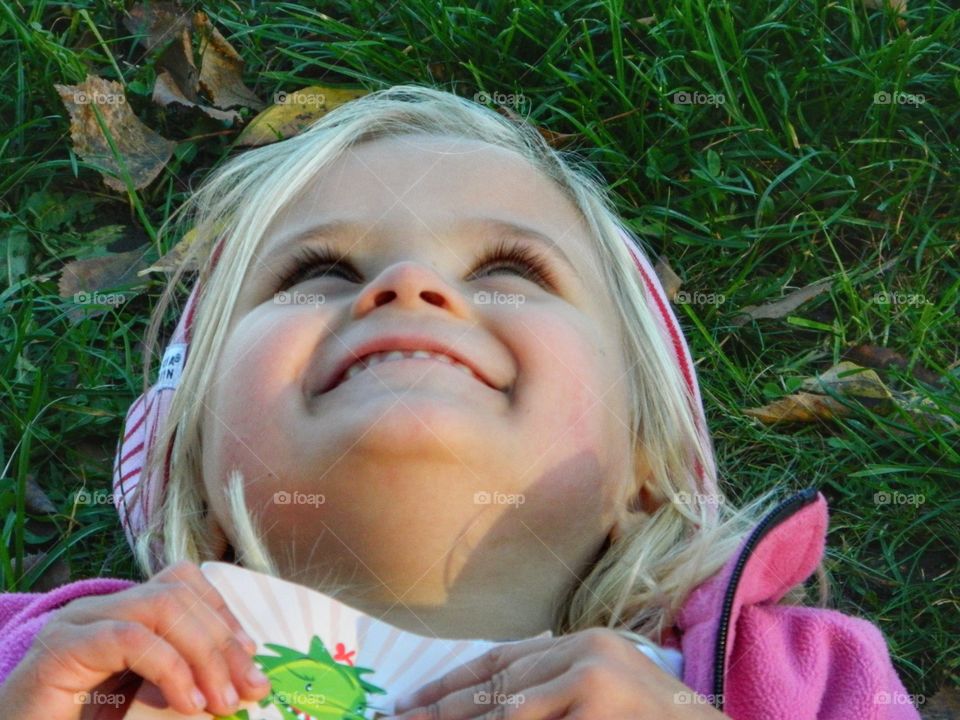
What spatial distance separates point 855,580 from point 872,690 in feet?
2.43

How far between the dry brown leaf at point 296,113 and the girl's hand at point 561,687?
1.77 m

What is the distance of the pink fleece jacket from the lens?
1964mm

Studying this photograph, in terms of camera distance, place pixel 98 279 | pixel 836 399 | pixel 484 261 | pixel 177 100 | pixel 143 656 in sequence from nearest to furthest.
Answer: pixel 143 656 < pixel 484 261 < pixel 836 399 < pixel 98 279 < pixel 177 100

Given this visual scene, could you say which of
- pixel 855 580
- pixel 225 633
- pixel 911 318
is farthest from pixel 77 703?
pixel 911 318

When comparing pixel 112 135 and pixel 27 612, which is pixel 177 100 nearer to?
pixel 112 135

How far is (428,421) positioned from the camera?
2.01 metres

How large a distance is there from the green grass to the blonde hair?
22 cm

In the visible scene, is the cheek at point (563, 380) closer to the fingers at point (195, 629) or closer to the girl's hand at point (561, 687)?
the girl's hand at point (561, 687)

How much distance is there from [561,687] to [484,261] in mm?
883

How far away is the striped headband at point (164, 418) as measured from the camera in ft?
8.53

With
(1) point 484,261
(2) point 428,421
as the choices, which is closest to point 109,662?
(2) point 428,421

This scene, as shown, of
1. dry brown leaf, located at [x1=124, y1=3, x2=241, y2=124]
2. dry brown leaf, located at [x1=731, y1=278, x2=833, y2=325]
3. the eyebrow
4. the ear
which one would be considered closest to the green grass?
dry brown leaf, located at [x1=731, y1=278, x2=833, y2=325]

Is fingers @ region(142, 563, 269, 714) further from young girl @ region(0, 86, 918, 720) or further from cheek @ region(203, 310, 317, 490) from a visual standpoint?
cheek @ region(203, 310, 317, 490)

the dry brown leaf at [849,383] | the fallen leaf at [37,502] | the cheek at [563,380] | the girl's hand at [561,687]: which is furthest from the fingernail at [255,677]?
the dry brown leaf at [849,383]
